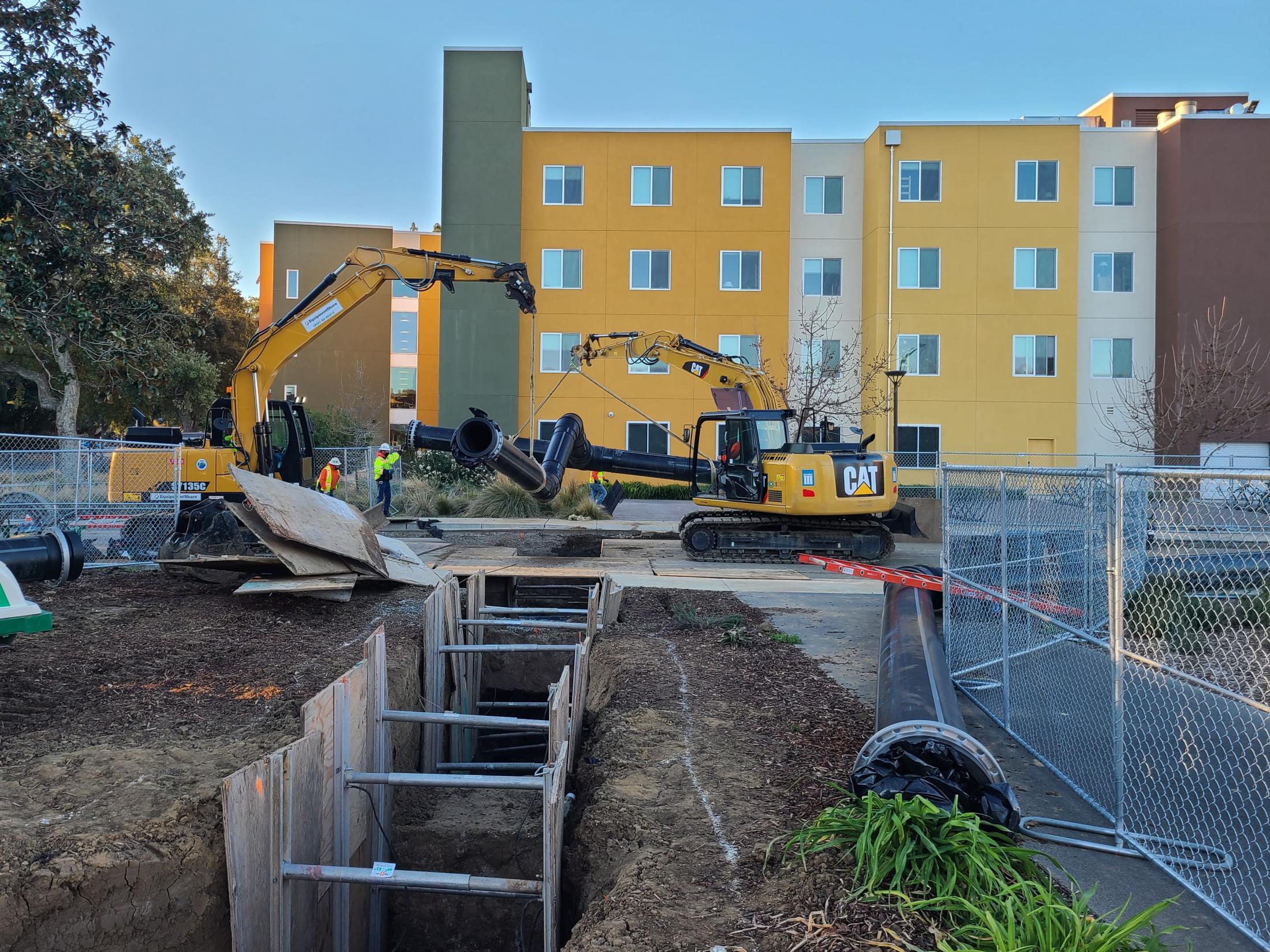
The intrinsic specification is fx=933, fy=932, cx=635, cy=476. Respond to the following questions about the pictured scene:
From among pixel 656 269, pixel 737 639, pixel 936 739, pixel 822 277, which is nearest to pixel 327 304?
pixel 737 639

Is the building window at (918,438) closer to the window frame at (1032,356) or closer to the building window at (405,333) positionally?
the window frame at (1032,356)

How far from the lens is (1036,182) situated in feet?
102

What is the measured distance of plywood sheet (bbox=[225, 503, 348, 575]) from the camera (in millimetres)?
9406

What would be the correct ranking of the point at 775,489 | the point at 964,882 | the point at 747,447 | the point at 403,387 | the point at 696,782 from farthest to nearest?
1. the point at 403,387
2. the point at 747,447
3. the point at 775,489
4. the point at 696,782
5. the point at 964,882

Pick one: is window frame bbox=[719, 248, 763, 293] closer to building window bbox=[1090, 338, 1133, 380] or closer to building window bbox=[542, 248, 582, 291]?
building window bbox=[542, 248, 582, 291]

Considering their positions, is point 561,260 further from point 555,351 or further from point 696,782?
point 696,782

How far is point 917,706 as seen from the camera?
5.14 meters

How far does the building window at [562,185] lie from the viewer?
1249 inches

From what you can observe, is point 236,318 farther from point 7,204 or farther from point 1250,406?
point 1250,406

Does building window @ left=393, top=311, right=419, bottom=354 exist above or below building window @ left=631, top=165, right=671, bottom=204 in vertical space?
below

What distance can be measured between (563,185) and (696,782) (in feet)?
94.4

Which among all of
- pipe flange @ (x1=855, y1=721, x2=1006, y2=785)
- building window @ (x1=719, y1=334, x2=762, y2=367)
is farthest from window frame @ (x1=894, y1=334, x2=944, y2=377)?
pipe flange @ (x1=855, y1=721, x2=1006, y2=785)

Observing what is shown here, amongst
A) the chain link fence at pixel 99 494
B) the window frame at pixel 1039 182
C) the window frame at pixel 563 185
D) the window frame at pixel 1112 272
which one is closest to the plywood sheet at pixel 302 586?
the chain link fence at pixel 99 494

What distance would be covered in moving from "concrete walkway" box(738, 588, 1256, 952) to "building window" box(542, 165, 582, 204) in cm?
2387
